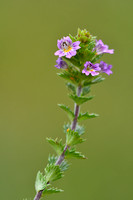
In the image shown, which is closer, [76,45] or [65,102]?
[76,45]

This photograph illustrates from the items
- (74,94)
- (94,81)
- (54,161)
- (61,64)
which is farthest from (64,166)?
(61,64)

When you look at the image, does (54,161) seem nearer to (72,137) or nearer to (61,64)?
(72,137)

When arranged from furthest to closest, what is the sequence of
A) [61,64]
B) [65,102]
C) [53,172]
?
[65,102] → [61,64] → [53,172]

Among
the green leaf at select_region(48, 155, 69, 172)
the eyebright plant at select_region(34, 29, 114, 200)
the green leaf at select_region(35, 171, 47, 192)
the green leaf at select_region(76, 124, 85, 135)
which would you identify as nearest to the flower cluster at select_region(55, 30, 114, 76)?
the eyebright plant at select_region(34, 29, 114, 200)

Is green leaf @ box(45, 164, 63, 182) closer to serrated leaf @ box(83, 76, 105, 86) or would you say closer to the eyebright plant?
the eyebright plant

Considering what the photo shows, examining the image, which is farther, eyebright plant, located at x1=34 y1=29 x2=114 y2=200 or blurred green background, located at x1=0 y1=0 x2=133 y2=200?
blurred green background, located at x1=0 y1=0 x2=133 y2=200

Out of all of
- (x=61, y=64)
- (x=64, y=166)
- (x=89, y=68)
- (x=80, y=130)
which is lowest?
(x=64, y=166)

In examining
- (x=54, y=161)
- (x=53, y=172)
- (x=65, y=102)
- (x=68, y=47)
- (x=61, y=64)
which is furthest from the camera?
(x=65, y=102)

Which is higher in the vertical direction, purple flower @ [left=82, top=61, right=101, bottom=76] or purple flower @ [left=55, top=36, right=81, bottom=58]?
purple flower @ [left=55, top=36, right=81, bottom=58]

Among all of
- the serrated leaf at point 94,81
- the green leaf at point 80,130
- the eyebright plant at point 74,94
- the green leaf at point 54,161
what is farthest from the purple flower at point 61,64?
the green leaf at point 54,161

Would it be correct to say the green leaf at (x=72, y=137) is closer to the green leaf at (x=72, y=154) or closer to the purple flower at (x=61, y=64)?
the green leaf at (x=72, y=154)
